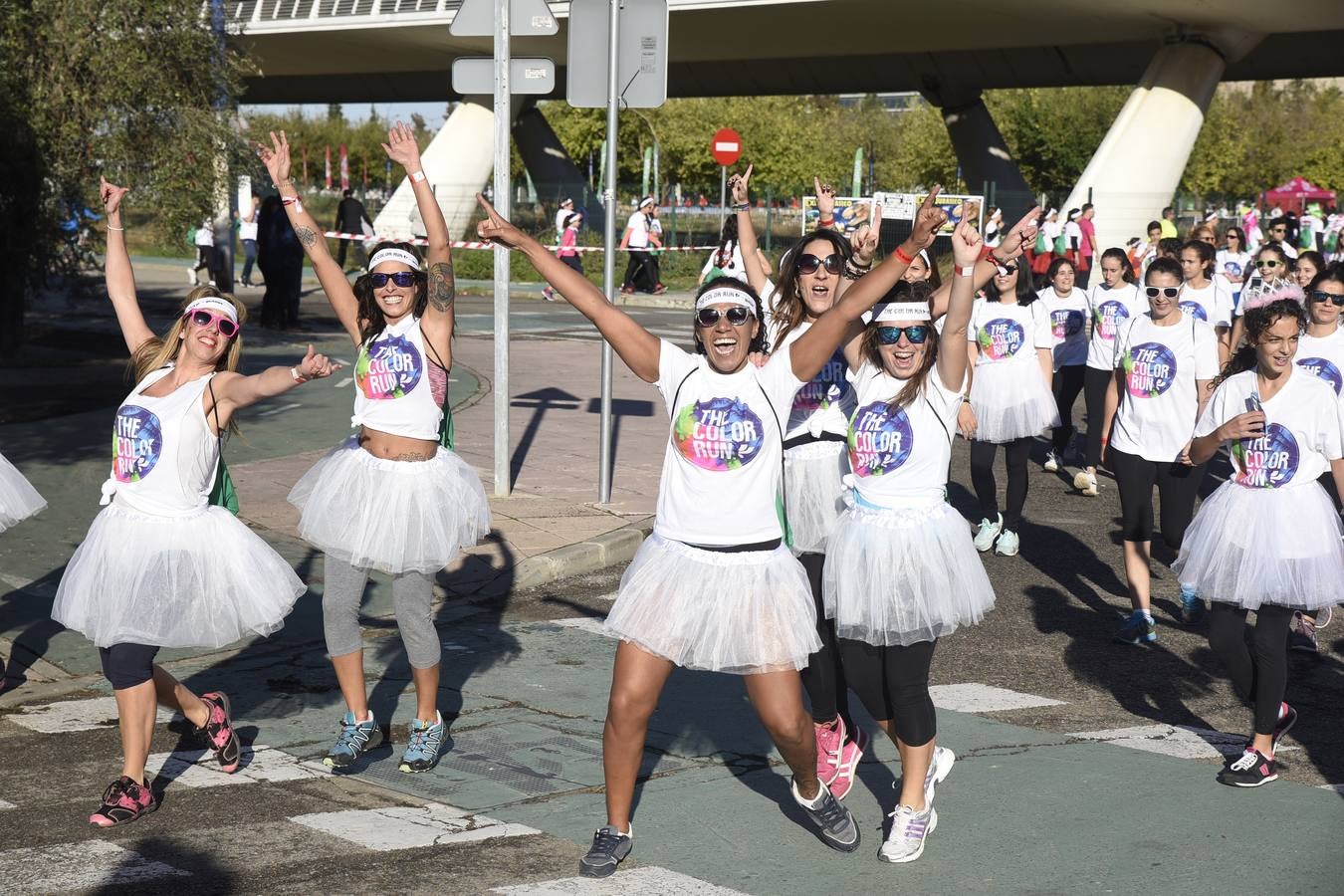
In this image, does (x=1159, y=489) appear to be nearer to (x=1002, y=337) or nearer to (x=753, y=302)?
(x=1002, y=337)

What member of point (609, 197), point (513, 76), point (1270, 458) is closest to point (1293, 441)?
point (1270, 458)

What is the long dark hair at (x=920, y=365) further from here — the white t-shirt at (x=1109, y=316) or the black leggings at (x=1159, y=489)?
the white t-shirt at (x=1109, y=316)

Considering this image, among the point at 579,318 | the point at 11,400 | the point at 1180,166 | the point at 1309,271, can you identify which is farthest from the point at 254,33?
the point at 1309,271

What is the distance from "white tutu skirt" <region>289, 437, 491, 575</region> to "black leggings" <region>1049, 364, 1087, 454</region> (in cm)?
808

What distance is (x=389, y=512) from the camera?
6.05 metres

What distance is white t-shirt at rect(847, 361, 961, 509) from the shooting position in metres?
5.37

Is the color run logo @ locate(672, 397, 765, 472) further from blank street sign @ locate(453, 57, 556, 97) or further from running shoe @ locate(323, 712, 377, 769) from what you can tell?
blank street sign @ locate(453, 57, 556, 97)

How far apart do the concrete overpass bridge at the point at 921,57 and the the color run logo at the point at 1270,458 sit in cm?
2677

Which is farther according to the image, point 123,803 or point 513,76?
point 513,76

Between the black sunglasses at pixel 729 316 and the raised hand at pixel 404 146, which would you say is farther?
the raised hand at pixel 404 146

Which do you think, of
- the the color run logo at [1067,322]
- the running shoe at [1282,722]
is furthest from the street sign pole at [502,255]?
the running shoe at [1282,722]

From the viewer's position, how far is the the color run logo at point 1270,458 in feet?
20.7

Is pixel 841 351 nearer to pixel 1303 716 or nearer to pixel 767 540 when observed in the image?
pixel 767 540

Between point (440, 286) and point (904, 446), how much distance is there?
1.96 m
